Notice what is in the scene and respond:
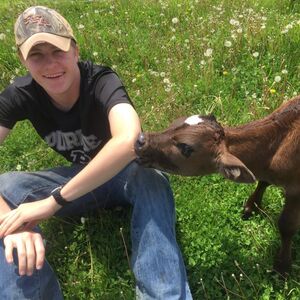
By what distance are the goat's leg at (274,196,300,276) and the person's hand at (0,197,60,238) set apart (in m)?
1.75

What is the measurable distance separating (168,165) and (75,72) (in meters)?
0.96

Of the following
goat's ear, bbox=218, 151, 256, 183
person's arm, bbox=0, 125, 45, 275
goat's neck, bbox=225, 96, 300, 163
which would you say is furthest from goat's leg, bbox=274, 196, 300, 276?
person's arm, bbox=0, 125, 45, 275

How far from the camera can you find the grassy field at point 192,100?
3.71m

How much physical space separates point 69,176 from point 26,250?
98 centimetres

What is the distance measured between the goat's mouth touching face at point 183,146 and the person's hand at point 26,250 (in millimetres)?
903

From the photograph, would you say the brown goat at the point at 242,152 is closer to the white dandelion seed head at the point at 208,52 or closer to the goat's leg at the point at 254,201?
the goat's leg at the point at 254,201

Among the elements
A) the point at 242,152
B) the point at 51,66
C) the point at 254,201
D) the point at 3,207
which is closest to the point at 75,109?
the point at 51,66

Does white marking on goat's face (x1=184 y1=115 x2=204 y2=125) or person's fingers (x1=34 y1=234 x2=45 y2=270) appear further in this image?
white marking on goat's face (x1=184 y1=115 x2=204 y2=125)

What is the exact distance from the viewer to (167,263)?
3076mm

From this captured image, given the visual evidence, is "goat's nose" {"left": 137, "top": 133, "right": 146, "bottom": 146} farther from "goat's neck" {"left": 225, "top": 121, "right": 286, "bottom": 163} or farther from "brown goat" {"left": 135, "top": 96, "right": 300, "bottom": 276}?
"goat's neck" {"left": 225, "top": 121, "right": 286, "bottom": 163}

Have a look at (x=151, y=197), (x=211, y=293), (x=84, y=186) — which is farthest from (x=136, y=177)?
(x=211, y=293)

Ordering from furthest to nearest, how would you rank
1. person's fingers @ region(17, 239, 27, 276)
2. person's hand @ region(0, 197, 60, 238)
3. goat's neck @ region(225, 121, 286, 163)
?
1. goat's neck @ region(225, 121, 286, 163)
2. person's hand @ region(0, 197, 60, 238)
3. person's fingers @ region(17, 239, 27, 276)

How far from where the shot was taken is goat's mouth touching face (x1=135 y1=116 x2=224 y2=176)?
319 cm

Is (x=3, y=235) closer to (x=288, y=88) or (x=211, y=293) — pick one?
(x=211, y=293)
